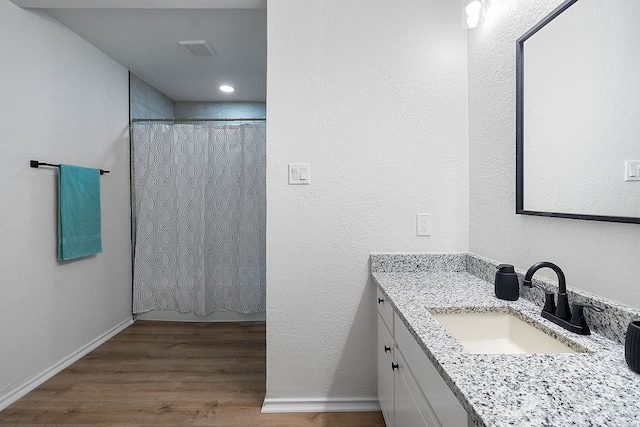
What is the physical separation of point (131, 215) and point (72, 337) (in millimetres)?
1209

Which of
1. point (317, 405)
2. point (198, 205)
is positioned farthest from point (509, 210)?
point (198, 205)

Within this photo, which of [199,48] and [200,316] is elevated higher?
[199,48]

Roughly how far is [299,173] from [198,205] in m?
1.69

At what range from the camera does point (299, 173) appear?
1.82 m

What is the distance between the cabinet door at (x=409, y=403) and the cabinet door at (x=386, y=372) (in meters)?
0.10

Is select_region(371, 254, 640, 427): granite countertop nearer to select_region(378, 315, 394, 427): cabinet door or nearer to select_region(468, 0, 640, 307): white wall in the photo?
select_region(468, 0, 640, 307): white wall

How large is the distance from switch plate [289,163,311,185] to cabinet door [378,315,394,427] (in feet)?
2.67

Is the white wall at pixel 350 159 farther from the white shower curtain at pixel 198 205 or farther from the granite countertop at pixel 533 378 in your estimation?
the white shower curtain at pixel 198 205

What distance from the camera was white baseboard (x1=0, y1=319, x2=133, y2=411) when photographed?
195 cm

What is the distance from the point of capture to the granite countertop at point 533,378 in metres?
0.60

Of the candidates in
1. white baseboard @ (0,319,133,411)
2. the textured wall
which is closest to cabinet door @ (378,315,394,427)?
white baseboard @ (0,319,133,411)

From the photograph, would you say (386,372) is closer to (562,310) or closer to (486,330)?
(486,330)

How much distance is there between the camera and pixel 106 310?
2.89 metres

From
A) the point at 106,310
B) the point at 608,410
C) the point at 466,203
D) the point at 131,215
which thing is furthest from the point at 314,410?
Result: the point at 131,215
